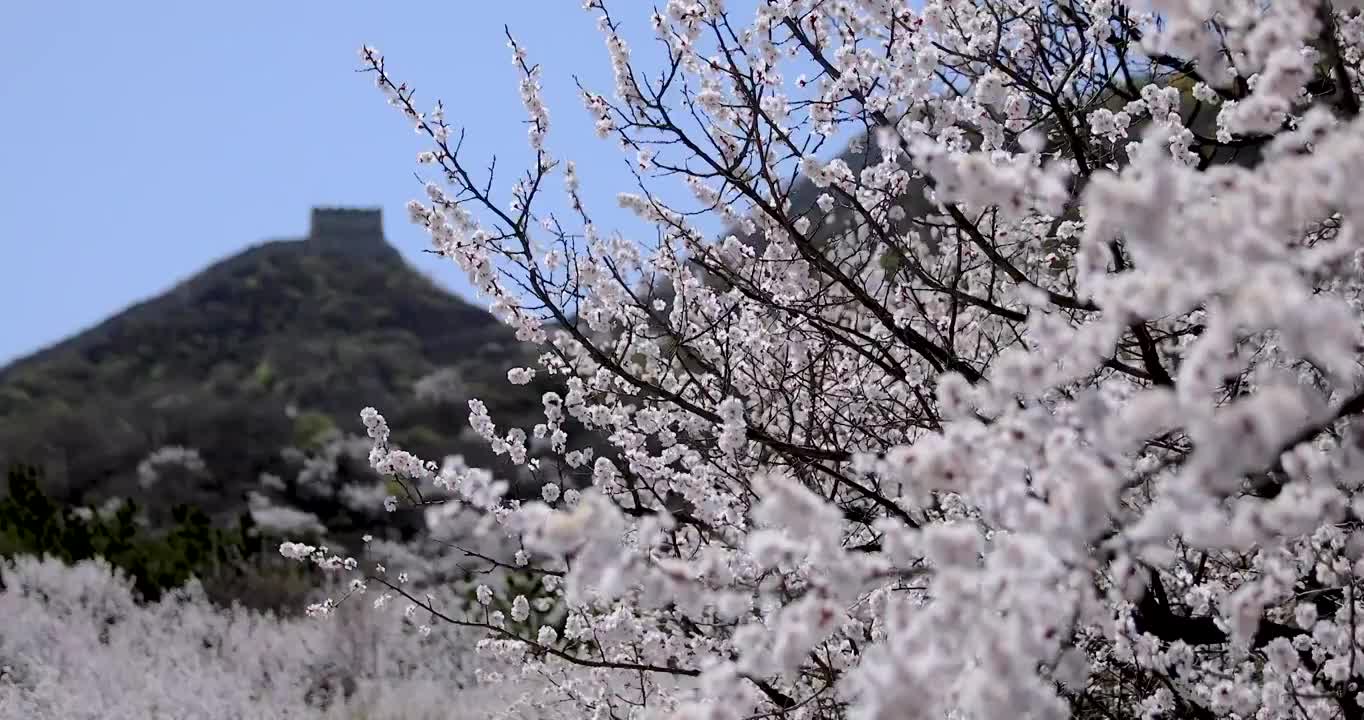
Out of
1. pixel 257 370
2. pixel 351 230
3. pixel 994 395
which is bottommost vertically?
pixel 994 395

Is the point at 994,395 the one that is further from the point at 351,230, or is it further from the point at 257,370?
the point at 351,230

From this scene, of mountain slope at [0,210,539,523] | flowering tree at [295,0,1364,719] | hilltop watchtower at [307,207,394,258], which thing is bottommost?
flowering tree at [295,0,1364,719]

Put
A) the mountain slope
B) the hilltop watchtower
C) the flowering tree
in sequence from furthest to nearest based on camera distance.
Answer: the hilltop watchtower → the mountain slope → the flowering tree

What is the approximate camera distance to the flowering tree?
Result: 1.33 metres

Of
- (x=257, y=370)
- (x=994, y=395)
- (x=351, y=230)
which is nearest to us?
(x=994, y=395)

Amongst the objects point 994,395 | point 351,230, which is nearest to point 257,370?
point 351,230

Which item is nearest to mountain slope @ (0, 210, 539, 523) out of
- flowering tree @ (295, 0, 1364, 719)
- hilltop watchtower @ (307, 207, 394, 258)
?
hilltop watchtower @ (307, 207, 394, 258)

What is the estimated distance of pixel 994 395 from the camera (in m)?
1.71

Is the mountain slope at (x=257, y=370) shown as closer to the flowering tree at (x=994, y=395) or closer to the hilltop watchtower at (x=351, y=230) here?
the hilltop watchtower at (x=351, y=230)

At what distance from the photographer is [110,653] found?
776 centimetres

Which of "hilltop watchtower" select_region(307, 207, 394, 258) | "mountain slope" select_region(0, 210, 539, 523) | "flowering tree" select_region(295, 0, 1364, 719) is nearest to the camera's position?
"flowering tree" select_region(295, 0, 1364, 719)

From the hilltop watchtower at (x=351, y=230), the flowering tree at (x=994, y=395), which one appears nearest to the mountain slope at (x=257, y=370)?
the hilltop watchtower at (x=351, y=230)

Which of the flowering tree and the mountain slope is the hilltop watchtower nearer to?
the mountain slope

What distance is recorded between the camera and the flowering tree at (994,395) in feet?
4.35
